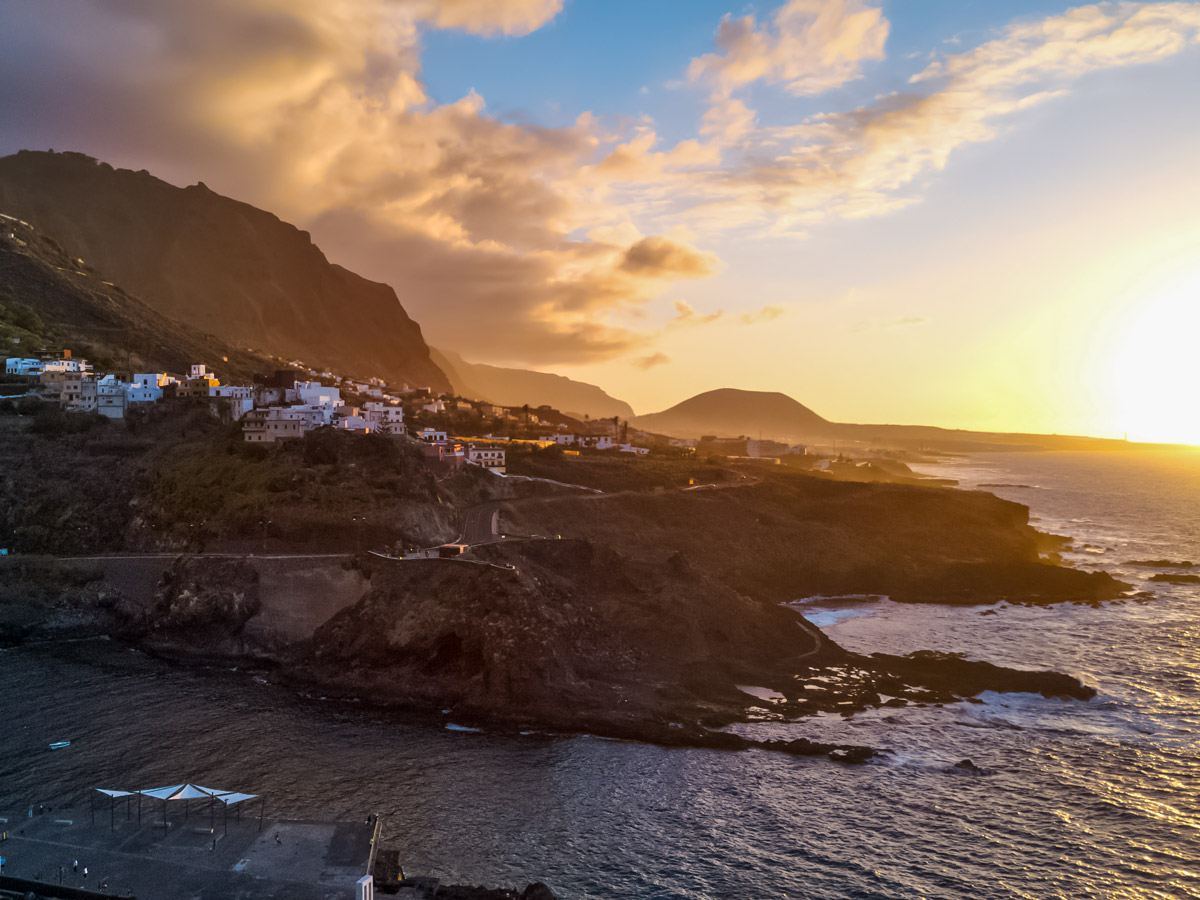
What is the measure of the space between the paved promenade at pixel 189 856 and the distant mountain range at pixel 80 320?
9924 centimetres

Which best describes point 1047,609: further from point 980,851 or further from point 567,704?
point 567,704

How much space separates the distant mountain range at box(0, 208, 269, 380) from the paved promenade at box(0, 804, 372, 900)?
9924cm

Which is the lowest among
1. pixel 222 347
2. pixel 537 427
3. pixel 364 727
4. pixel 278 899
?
pixel 364 727

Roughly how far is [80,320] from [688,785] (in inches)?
5566

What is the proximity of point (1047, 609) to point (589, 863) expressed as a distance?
67449 millimetres

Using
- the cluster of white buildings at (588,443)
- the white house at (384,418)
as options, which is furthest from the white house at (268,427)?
the cluster of white buildings at (588,443)

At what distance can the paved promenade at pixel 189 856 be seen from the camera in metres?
24.8

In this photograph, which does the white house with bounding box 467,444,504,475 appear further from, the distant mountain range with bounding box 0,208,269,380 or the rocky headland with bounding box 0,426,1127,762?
the distant mountain range with bounding box 0,208,269,380

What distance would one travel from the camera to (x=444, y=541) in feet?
217

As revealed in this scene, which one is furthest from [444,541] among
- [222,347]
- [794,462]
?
[794,462]

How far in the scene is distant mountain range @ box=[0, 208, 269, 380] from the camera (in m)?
113

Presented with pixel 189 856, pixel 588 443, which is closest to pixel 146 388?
pixel 588 443

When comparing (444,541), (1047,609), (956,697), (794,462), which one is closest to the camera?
(956,697)

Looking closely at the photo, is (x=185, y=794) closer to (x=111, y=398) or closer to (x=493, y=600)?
(x=493, y=600)
